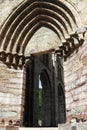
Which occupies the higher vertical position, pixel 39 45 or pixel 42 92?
pixel 39 45

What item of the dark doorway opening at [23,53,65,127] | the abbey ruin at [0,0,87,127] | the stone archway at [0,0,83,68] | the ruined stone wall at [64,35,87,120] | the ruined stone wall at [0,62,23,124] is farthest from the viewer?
the dark doorway opening at [23,53,65,127]

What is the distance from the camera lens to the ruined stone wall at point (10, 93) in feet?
20.4

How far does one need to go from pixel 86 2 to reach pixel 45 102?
9894mm

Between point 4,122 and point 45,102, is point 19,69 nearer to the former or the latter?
point 4,122

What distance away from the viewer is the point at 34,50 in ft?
22.3

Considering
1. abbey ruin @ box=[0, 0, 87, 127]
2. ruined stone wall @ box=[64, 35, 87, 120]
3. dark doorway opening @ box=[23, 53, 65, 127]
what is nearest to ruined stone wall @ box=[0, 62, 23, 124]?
abbey ruin @ box=[0, 0, 87, 127]

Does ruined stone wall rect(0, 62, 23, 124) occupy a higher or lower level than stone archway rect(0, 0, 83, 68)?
lower

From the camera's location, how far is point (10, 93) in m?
6.40

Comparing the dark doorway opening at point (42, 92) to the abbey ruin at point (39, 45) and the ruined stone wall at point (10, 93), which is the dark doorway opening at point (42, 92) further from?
the ruined stone wall at point (10, 93)

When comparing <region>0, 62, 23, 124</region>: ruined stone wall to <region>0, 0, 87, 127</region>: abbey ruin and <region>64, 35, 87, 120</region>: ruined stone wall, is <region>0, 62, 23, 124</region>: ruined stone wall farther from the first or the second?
<region>64, 35, 87, 120</region>: ruined stone wall

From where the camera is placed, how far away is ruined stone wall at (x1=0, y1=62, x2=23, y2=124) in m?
6.21

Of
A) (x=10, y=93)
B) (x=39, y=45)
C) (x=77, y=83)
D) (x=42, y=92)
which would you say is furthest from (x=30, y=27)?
(x=42, y=92)

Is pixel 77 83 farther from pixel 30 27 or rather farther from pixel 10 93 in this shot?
pixel 30 27

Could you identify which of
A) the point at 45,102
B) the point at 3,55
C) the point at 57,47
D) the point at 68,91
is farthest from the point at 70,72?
the point at 45,102
